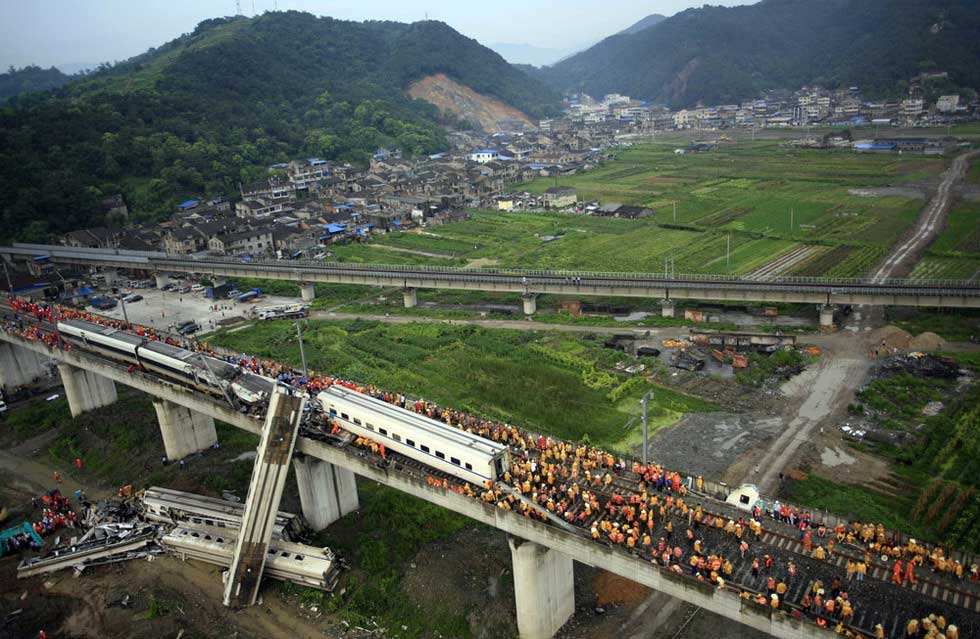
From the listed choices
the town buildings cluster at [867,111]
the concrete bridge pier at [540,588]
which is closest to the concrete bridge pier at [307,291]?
the concrete bridge pier at [540,588]

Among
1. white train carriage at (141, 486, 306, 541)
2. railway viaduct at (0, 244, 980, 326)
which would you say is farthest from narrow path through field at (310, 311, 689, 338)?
white train carriage at (141, 486, 306, 541)

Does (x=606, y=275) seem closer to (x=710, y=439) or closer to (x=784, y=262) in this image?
(x=784, y=262)

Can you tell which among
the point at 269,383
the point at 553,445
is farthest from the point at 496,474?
the point at 269,383

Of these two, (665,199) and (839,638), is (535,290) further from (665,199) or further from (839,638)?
(665,199)

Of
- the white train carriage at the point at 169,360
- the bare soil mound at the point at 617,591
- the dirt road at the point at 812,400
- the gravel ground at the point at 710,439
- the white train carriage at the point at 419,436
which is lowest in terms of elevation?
the bare soil mound at the point at 617,591

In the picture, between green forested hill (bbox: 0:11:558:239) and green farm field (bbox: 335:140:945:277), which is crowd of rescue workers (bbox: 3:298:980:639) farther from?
green forested hill (bbox: 0:11:558:239)

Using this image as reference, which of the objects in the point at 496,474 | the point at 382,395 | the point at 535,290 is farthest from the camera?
the point at 535,290

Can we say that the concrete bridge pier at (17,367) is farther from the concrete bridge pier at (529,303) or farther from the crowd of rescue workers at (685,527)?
the concrete bridge pier at (529,303)

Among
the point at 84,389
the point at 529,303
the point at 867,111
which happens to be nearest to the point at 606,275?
the point at 529,303
